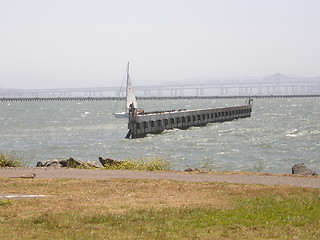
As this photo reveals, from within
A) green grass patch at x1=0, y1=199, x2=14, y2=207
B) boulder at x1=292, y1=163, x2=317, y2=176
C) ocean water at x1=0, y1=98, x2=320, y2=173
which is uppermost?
green grass patch at x1=0, y1=199, x2=14, y2=207

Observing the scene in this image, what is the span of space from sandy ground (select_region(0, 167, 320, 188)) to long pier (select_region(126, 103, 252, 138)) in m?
35.4

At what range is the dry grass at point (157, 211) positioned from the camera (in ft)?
42.0

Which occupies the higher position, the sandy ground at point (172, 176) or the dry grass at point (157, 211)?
the dry grass at point (157, 211)

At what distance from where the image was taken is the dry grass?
42.0ft

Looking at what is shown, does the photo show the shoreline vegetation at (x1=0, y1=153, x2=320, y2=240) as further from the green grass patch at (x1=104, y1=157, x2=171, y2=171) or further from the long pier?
the long pier

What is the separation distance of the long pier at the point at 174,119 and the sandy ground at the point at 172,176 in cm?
3537

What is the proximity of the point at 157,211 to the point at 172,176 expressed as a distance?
716 centimetres

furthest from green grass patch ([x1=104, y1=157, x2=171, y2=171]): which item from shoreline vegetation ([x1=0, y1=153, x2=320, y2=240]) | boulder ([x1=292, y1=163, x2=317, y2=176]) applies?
boulder ([x1=292, y1=163, x2=317, y2=176])

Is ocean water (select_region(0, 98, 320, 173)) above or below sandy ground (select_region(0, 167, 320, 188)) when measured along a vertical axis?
below

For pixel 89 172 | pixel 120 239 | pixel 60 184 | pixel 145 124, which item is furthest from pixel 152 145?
pixel 120 239

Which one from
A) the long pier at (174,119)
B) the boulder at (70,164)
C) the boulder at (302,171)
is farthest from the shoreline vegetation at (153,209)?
the long pier at (174,119)

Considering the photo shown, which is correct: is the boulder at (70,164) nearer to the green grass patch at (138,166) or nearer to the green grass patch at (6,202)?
the green grass patch at (138,166)

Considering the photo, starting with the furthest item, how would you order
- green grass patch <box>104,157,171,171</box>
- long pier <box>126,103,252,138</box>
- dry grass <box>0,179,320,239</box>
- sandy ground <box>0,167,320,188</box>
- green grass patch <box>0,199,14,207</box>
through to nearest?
long pier <box>126,103,252,138</box> < green grass patch <box>104,157,171,171</box> < sandy ground <box>0,167,320,188</box> < green grass patch <box>0,199,14,207</box> < dry grass <box>0,179,320,239</box>

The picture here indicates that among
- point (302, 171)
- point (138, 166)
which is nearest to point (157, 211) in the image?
point (302, 171)
